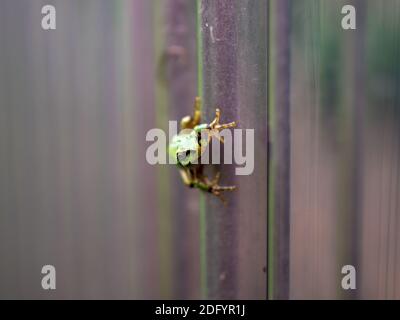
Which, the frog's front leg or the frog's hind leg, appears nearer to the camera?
the frog's front leg

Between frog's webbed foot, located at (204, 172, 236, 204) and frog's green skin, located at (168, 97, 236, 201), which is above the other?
frog's green skin, located at (168, 97, 236, 201)

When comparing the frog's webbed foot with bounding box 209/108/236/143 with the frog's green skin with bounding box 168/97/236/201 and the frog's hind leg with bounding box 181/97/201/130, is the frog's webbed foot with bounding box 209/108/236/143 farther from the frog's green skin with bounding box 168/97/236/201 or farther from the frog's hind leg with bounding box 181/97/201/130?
the frog's hind leg with bounding box 181/97/201/130

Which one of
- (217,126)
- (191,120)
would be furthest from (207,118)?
(191,120)

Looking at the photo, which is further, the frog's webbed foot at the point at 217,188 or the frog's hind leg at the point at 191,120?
the frog's hind leg at the point at 191,120

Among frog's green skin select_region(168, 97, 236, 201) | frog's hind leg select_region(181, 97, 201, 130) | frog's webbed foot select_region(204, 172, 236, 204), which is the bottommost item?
frog's webbed foot select_region(204, 172, 236, 204)

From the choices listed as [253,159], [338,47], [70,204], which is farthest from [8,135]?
[338,47]

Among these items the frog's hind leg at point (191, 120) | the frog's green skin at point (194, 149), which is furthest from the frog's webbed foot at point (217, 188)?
the frog's hind leg at point (191, 120)

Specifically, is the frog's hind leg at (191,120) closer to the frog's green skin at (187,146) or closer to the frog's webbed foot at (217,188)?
the frog's green skin at (187,146)

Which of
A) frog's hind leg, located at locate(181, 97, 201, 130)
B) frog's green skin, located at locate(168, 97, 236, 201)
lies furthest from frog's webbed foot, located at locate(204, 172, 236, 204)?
frog's hind leg, located at locate(181, 97, 201, 130)
